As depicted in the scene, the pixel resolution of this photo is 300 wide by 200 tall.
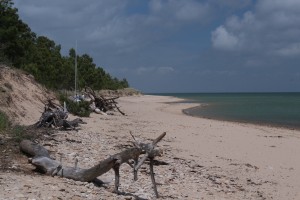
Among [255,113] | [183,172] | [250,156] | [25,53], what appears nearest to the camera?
[183,172]

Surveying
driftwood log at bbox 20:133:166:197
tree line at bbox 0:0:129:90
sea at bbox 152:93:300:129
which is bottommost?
sea at bbox 152:93:300:129

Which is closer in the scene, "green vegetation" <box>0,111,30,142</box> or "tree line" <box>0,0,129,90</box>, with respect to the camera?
"green vegetation" <box>0,111,30,142</box>

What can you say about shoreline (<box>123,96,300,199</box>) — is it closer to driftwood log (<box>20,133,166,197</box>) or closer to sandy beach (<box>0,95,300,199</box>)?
sandy beach (<box>0,95,300,199</box>)

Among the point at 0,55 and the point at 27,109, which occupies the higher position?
the point at 0,55

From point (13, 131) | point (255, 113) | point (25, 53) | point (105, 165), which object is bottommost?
point (255, 113)

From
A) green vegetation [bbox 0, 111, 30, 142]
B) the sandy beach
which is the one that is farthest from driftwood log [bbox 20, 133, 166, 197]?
green vegetation [bbox 0, 111, 30, 142]

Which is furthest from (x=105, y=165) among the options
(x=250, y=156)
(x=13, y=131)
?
(x=250, y=156)

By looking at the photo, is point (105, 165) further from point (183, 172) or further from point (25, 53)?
point (25, 53)

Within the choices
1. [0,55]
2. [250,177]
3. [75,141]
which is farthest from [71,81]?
[250,177]

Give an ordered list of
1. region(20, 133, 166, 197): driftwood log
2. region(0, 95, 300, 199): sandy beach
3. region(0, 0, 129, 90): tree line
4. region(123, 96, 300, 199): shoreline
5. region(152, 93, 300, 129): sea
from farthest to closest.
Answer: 1. region(152, 93, 300, 129): sea
2. region(0, 0, 129, 90): tree line
3. region(123, 96, 300, 199): shoreline
4. region(20, 133, 166, 197): driftwood log
5. region(0, 95, 300, 199): sandy beach

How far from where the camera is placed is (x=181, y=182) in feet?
31.5

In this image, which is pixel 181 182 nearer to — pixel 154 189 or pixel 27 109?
pixel 154 189

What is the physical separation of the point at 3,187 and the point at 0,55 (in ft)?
59.2

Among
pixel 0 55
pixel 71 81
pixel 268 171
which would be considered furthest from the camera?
pixel 71 81
